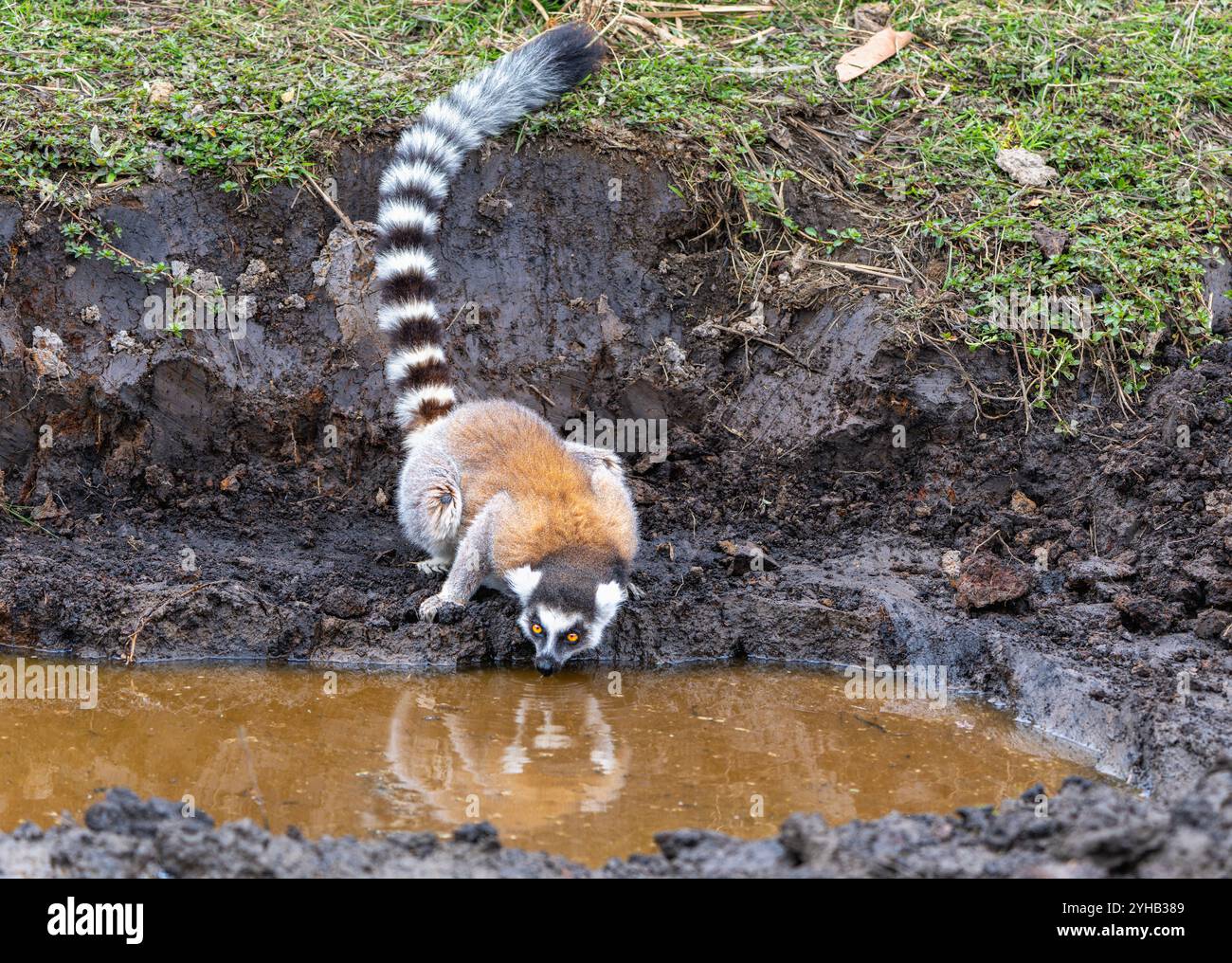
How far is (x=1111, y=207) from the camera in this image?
8086 millimetres

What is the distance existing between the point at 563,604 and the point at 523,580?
10.9 inches

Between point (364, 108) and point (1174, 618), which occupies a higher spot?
point (364, 108)

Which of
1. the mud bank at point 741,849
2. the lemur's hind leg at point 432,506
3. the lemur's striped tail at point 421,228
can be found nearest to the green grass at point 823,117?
the lemur's striped tail at point 421,228

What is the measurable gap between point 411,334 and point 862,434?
9.12ft

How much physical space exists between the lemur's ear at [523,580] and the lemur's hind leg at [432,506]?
2.09 ft

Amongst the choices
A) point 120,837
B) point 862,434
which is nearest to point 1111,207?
point 862,434

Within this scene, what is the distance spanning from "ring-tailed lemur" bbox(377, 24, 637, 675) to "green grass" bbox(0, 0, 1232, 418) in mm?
675

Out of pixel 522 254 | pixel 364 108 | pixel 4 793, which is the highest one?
pixel 364 108

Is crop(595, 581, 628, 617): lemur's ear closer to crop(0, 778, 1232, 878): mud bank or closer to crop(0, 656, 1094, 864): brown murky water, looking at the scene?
crop(0, 656, 1094, 864): brown murky water

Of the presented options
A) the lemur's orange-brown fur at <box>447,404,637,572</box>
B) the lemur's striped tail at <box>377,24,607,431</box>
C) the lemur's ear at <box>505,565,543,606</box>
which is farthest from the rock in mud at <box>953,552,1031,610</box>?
the lemur's striped tail at <box>377,24,607,431</box>

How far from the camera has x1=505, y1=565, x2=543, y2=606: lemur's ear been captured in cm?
627

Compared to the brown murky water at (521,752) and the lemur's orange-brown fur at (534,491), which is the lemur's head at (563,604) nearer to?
the lemur's orange-brown fur at (534,491)

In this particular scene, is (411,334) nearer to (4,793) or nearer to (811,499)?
(811,499)

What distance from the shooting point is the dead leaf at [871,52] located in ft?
29.8
